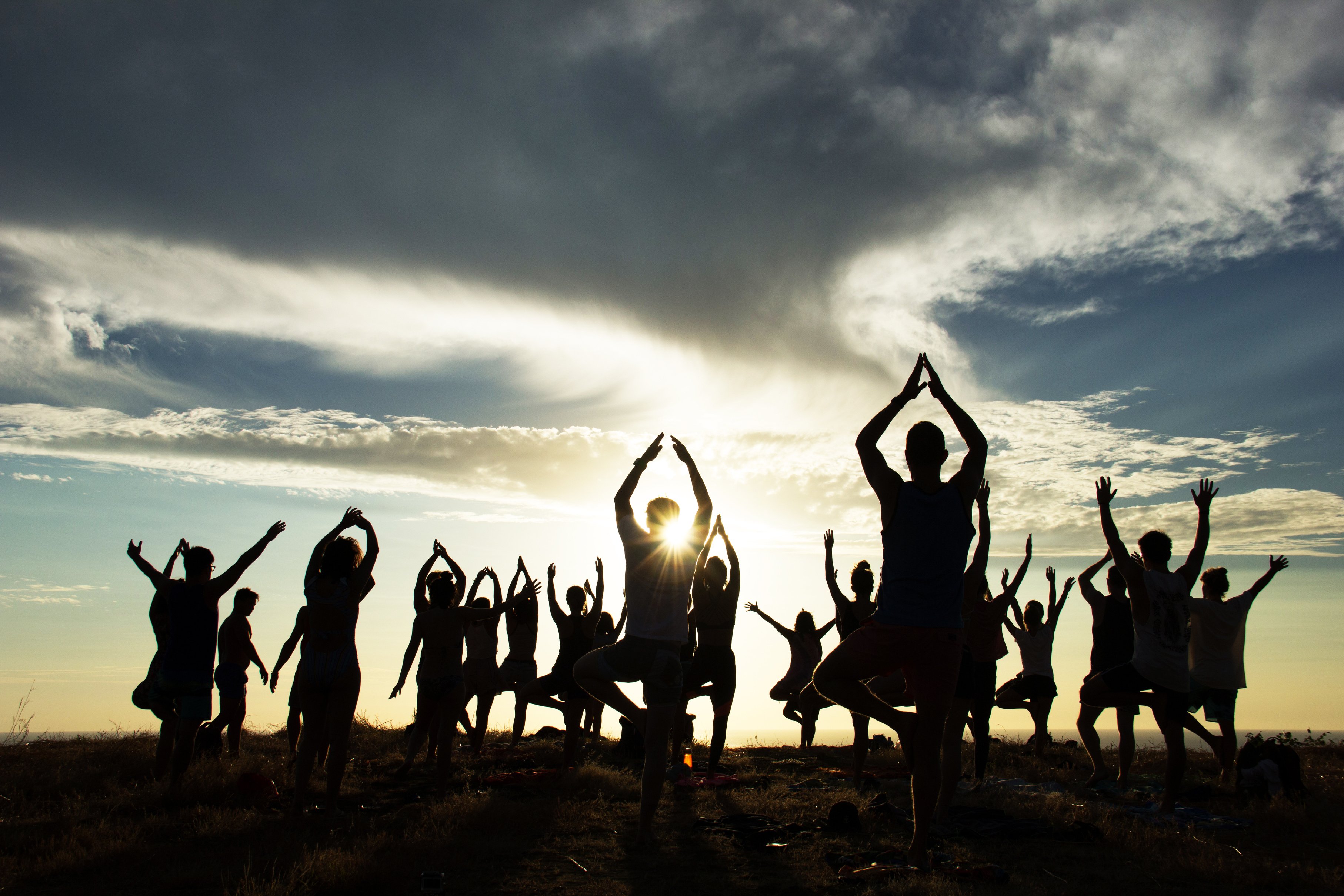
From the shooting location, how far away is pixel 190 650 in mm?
7566

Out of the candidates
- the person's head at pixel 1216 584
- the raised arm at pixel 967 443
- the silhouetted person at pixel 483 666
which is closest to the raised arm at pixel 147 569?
the silhouetted person at pixel 483 666

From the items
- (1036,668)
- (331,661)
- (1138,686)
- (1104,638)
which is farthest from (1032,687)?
(331,661)

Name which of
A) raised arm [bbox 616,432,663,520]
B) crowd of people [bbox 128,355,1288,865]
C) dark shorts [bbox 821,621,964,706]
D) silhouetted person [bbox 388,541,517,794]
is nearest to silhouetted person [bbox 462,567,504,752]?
crowd of people [bbox 128,355,1288,865]

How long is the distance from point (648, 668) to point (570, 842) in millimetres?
1373

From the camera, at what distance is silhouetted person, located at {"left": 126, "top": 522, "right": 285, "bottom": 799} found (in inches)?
290

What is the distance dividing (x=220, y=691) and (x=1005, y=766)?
32.9ft

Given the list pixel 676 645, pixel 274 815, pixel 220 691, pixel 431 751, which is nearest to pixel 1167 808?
pixel 676 645

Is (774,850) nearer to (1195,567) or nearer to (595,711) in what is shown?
(1195,567)

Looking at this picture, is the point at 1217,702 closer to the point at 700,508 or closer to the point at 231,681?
the point at 700,508

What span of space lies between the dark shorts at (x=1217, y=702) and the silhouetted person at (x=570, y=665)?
6.67 meters

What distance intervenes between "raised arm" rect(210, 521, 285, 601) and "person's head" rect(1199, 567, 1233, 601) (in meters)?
9.58

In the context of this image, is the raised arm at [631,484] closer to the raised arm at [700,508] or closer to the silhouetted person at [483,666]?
the raised arm at [700,508]

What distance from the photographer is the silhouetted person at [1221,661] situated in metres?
8.62

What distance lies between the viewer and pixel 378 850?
525 cm
